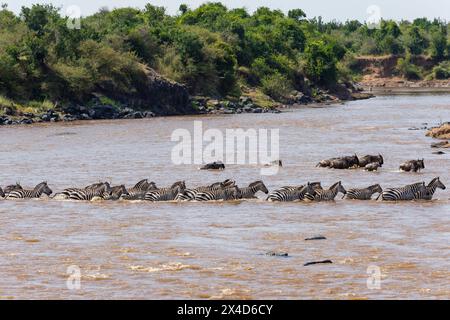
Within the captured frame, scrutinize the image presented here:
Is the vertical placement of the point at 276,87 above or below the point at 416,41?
below

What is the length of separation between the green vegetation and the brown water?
25509 mm

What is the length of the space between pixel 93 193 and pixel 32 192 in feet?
5.28

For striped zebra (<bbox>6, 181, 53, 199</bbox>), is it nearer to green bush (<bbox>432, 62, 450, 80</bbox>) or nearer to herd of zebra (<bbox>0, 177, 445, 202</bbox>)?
herd of zebra (<bbox>0, 177, 445, 202</bbox>)

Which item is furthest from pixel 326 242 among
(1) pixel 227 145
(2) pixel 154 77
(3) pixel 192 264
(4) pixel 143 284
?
(2) pixel 154 77

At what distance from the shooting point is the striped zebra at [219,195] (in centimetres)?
2291

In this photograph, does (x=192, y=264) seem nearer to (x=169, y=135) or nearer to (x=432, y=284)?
(x=432, y=284)

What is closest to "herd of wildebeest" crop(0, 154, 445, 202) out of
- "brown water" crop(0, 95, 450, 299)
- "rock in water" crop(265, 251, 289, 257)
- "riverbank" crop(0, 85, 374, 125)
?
"brown water" crop(0, 95, 450, 299)

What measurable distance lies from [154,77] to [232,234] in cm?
4701

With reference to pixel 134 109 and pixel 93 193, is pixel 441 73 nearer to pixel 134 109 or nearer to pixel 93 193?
pixel 134 109

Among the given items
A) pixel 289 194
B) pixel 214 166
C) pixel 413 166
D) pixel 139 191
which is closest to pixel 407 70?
pixel 214 166

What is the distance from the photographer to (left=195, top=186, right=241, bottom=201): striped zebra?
75.2ft

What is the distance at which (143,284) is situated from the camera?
47.3 ft

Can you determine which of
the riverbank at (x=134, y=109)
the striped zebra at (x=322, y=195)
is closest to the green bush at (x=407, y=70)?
the riverbank at (x=134, y=109)

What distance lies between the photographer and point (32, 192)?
930 inches
